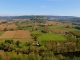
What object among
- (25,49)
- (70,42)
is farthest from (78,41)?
(25,49)

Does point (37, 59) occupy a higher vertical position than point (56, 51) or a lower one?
higher

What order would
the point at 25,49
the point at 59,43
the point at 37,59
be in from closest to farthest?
the point at 37,59, the point at 25,49, the point at 59,43

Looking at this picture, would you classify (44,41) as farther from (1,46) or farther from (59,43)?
(1,46)

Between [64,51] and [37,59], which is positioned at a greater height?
[37,59]

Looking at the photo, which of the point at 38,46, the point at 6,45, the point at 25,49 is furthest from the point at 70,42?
the point at 6,45

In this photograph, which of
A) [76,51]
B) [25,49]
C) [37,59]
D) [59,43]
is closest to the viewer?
[37,59]

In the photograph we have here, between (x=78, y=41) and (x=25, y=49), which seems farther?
(x=78, y=41)

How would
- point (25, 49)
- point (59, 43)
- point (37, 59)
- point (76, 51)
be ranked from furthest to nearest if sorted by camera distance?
point (59, 43) → point (76, 51) → point (25, 49) → point (37, 59)

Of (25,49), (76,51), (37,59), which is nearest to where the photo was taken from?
(37,59)

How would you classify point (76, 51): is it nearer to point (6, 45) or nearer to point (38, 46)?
point (38, 46)
